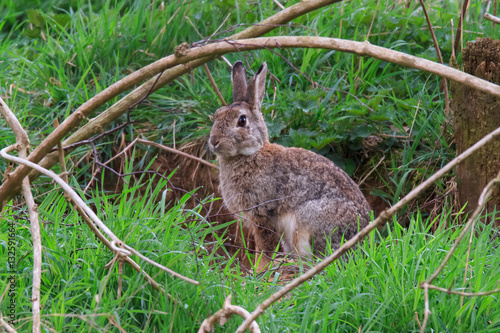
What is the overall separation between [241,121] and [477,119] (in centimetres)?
182

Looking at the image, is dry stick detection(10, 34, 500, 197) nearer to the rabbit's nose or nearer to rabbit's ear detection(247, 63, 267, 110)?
the rabbit's nose

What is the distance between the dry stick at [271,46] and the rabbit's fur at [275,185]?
1.02 metres

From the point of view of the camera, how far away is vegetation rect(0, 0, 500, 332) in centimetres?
318

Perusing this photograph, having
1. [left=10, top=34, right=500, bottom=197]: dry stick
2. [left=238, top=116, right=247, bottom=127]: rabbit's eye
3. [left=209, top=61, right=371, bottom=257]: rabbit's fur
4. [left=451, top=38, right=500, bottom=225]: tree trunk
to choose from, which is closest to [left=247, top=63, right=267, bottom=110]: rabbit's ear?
[left=209, top=61, right=371, bottom=257]: rabbit's fur

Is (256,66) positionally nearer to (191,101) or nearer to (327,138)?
(191,101)

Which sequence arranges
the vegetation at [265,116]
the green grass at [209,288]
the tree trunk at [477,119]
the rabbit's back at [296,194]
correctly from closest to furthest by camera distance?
the green grass at [209,288] < the vegetation at [265,116] < the tree trunk at [477,119] < the rabbit's back at [296,194]

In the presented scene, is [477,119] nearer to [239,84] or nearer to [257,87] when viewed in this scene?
[257,87]

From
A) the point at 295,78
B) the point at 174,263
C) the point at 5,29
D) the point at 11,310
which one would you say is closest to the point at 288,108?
the point at 295,78

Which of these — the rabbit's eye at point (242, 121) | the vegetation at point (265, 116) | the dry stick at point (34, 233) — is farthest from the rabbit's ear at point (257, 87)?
the dry stick at point (34, 233)

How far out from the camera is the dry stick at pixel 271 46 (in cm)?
246

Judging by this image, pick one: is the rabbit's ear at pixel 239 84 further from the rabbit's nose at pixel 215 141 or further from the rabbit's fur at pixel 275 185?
the rabbit's nose at pixel 215 141

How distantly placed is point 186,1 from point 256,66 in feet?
3.81

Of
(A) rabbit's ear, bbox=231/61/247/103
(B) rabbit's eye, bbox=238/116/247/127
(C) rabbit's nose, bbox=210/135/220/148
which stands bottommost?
(C) rabbit's nose, bbox=210/135/220/148

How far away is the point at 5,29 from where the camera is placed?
22.8 feet
